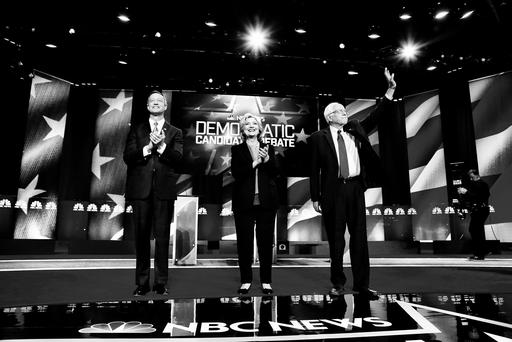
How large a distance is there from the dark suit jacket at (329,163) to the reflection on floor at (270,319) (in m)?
0.83

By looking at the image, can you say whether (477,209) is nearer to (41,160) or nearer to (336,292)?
(336,292)

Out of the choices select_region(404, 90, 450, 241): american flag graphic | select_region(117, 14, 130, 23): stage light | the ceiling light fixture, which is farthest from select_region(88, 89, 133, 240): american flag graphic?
select_region(404, 90, 450, 241): american flag graphic

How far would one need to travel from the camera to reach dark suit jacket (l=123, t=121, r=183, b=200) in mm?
2570

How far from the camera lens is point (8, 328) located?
66.2 inches

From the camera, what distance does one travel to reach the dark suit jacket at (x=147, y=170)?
2570 millimetres

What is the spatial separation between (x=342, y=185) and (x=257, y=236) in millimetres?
806

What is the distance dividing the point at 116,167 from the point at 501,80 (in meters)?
10.1

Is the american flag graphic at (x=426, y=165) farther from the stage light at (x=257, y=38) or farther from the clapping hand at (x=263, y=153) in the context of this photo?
the clapping hand at (x=263, y=153)

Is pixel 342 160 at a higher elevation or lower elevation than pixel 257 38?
lower

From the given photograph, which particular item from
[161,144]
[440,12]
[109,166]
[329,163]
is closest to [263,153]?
[329,163]

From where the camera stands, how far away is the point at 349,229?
9.05 feet

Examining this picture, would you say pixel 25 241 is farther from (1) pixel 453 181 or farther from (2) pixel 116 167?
(1) pixel 453 181

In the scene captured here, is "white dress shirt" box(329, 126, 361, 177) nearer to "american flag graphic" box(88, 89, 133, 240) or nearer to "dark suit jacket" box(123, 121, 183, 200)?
"dark suit jacket" box(123, 121, 183, 200)

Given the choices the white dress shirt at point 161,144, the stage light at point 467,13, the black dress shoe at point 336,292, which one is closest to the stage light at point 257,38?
the stage light at point 467,13
